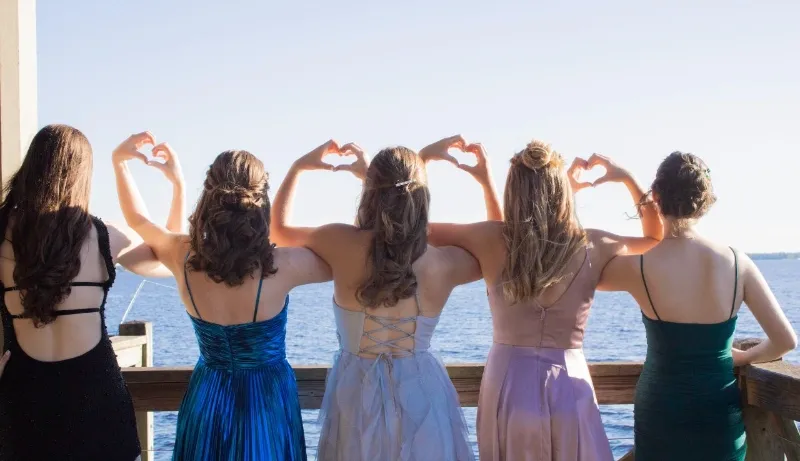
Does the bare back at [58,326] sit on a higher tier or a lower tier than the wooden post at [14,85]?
lower

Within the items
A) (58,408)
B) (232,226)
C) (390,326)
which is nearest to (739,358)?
(390,326)

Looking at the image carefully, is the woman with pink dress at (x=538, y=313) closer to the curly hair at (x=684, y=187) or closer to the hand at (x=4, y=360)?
the curly hair at (x=684, y=187)

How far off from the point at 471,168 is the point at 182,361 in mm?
19300

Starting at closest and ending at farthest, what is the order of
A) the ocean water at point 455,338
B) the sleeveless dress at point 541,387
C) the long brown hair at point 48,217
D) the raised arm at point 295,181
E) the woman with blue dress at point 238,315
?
the long brown hair at point 48,217 < the woman with blue dress at point 238,315 < the sleeveless dress at point 541,387 < the raised arm at point 295,181 < the ocean water at point 455,338

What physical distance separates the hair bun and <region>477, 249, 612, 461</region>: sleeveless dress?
1.26 ft

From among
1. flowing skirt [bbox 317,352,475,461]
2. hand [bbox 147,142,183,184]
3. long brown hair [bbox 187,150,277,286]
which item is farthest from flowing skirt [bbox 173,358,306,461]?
hand [bbox 147,142,183,184]

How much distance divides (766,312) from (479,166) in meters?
1.21

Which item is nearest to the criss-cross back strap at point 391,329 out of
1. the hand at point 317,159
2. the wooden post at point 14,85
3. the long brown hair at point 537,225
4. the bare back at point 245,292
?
the bare back at point 245,292

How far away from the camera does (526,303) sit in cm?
292

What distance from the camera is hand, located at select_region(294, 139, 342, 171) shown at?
3.26 m

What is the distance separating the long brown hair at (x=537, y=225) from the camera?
9.43 feet

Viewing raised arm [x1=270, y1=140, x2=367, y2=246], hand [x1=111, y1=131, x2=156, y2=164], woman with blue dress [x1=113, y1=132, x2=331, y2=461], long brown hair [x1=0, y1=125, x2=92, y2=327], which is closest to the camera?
long brown hair [x1=0, y1=125, x2=92, y2=327]

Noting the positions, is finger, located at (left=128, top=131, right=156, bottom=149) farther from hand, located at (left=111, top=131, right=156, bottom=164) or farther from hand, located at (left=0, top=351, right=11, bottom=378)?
hand, located at (left=0, top=351, right=11, bottom=378)

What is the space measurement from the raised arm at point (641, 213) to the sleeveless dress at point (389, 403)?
0.82 m
